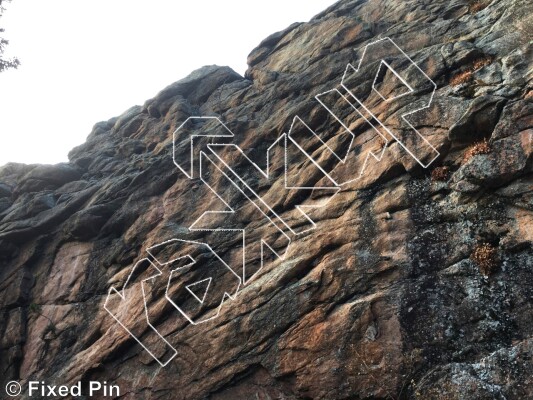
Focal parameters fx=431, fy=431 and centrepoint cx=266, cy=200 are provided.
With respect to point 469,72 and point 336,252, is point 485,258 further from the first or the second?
point 469,72

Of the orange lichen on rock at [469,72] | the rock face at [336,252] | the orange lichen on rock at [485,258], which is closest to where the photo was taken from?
the rock face at [336,252]

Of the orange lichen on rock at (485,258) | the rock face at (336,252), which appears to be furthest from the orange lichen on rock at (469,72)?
the orange lichen on rock at (485,258)

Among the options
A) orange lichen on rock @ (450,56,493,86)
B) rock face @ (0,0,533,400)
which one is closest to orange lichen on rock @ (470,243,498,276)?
rock face @ (0,0,533,400)

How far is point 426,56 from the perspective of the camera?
1753 centimetres

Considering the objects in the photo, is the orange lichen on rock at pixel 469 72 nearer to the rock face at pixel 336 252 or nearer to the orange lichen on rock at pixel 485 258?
the rock face at pixel 336 252

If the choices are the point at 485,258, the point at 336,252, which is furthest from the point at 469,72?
the point at 336,252

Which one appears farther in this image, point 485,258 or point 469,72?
point 469,72

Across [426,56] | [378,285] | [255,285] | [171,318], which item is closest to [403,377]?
[378,285]

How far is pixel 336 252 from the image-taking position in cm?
1391

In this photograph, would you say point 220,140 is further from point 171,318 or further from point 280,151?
point 171,318

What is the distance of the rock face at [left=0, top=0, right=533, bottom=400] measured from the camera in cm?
1117

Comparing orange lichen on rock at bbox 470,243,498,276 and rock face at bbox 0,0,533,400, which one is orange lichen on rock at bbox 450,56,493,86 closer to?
rock face at bbox 0,0,533,400

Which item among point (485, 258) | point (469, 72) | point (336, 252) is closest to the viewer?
point (485, 258)

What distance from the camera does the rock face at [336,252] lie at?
11.2m
